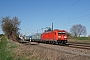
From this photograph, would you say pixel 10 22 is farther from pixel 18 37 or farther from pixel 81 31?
pixel 81 31

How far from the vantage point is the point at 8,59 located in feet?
44.1

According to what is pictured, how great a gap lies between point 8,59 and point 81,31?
352 feet

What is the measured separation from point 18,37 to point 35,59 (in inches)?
2008

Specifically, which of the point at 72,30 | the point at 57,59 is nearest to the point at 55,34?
the point at 57,59

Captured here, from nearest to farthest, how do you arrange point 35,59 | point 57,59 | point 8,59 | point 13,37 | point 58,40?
point 57,59
point 35,59
point 8,59
point 58,40
point 13,37

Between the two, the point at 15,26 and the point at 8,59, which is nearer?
the point at 8,59

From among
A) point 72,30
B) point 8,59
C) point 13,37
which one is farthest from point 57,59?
point 72,30

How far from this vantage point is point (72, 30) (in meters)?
118

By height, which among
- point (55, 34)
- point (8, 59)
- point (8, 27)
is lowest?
point (8, 59)

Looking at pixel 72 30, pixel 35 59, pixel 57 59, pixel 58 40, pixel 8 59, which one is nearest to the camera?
pixel 57 59

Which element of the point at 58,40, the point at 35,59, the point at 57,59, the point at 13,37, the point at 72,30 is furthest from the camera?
the point at 72,30

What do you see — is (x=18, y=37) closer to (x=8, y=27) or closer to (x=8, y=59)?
(x=8, y=27)

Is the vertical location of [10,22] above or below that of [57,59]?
above

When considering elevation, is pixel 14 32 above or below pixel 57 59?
above
